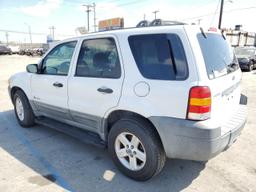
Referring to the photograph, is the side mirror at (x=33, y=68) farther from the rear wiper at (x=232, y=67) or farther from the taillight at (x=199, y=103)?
the rear wiper at (x=232, y=67)

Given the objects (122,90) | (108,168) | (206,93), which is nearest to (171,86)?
(206,93)

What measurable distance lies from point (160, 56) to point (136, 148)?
120cm

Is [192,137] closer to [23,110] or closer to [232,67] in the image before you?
[232,67]

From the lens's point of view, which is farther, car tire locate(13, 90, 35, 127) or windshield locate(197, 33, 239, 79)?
car tire locate(13, 90, 35, 127)

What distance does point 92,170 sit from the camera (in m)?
3.37

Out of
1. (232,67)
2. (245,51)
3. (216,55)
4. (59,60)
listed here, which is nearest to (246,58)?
(245,51)

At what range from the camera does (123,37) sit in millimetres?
3035

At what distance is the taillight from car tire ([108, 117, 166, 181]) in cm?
57

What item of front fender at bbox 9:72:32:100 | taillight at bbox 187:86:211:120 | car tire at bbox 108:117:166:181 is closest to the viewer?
taillight at bbox 187:86:211:120

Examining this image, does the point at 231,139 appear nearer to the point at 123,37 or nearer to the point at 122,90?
A: the point at 122,90

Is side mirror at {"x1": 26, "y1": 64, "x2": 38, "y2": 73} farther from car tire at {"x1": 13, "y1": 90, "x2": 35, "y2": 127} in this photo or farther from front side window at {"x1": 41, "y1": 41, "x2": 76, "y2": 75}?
car tire at {"x1": 13, "y1": 90, "x2": 35, "y2": 127}

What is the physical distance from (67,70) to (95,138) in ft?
3.87

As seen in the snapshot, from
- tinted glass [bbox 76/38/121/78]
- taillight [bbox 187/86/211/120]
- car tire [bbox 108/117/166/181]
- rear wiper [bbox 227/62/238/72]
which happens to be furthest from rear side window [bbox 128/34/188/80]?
rear wiper [bbox 227/62/238/72]

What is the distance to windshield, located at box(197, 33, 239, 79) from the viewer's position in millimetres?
2643
